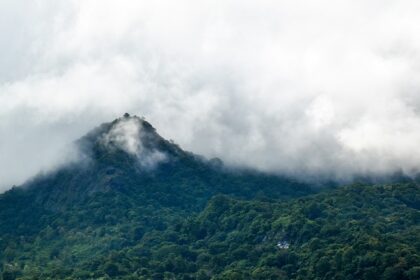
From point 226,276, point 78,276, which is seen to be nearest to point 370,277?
point 226,276

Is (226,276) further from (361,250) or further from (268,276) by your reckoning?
(361,250)

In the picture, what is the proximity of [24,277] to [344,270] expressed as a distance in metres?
74.3

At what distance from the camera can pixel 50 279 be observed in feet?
641

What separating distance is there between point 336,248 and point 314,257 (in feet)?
17.7

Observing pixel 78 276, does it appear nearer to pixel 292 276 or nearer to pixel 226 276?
pixel 226 276

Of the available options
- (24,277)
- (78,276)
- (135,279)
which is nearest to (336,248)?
(135,279)

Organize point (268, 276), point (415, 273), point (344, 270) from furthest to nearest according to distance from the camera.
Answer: point (268, 276) → point (344, 270) → point (415, 273)

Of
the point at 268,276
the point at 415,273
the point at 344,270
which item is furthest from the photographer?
the point at 268,276

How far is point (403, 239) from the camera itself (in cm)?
19625

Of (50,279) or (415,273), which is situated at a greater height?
(50,279)

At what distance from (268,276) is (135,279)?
30408mm

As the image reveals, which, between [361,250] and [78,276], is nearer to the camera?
[361,250]

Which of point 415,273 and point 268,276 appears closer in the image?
point 415,273

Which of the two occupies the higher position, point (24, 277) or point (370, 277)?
point (24, 277)
